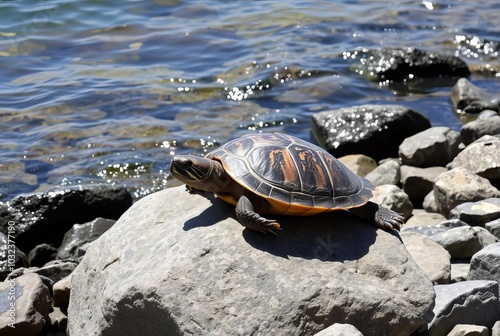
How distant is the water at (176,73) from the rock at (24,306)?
3366 millimetres

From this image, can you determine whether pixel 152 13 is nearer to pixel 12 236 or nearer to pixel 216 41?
pixel 216 41

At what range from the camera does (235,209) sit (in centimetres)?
482

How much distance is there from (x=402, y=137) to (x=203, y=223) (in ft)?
18.0

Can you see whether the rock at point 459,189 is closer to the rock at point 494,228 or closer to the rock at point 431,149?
the rock at point 494,228

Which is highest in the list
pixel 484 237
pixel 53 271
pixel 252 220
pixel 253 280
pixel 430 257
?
pixel 252 220

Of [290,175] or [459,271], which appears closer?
[290,175]

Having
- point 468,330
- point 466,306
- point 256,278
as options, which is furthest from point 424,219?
point 256,278

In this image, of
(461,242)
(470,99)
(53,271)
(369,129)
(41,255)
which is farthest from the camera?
(470,99)

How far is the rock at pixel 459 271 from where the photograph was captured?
539cm

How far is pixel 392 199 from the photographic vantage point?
7.19 metres

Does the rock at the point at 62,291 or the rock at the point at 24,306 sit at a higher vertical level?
the rock at the point at 24,306

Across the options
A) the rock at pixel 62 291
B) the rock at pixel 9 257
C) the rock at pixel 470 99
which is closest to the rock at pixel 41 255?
the rock at pixel 9 257

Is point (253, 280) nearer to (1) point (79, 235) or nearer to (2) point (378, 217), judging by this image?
(2) point (378, 217)

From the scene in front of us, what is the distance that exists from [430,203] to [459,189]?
60 centimetres
